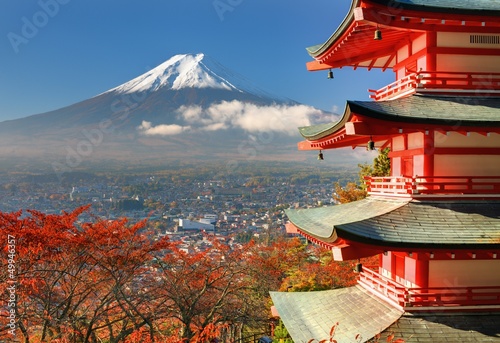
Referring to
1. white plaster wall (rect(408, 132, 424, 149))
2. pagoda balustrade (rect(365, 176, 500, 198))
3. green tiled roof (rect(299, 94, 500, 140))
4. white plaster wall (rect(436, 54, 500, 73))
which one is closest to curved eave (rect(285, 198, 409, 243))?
pagoda balustrade (rect(365, 176, 500, 198))

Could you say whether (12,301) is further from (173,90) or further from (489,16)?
(173,90)

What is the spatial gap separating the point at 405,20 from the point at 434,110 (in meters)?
1.68

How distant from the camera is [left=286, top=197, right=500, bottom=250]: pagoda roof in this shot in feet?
22.8

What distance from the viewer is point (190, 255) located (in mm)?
19969

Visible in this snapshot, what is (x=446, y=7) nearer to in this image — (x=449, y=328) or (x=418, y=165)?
(x=418, y=165)

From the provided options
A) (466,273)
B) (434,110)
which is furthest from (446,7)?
(466,273)

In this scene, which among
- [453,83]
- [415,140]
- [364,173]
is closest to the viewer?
[453,83]

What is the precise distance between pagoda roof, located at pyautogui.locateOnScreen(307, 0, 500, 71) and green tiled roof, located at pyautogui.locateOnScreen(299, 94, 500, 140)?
1298 mm

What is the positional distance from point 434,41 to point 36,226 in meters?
12.5

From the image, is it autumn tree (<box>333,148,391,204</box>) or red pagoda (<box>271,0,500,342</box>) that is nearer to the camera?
red pagoda (<box>271,0,500,342</box>)

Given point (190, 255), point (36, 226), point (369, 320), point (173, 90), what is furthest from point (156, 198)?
point (369, 320)

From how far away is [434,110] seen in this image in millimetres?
7895

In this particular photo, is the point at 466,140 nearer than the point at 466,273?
No

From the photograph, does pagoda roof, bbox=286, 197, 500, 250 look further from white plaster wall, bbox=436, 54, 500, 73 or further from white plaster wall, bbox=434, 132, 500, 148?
white plaster wall, bbox=436, 54, 500, 73
